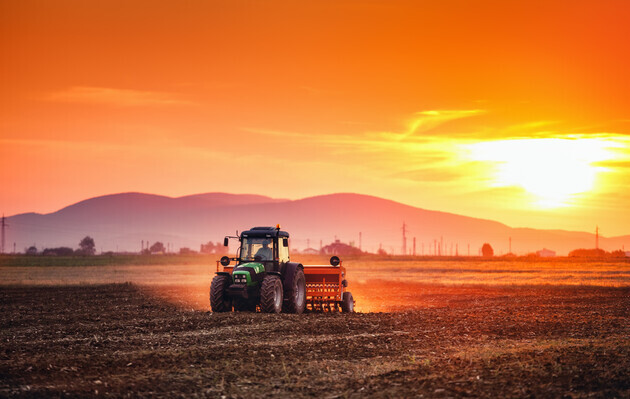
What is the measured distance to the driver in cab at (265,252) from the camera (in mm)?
28375

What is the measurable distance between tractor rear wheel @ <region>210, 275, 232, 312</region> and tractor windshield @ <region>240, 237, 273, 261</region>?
1225mm

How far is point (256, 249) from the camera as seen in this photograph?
93.8 feet

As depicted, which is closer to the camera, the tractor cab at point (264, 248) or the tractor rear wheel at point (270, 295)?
the tractor rear wheel at point (270, 295)

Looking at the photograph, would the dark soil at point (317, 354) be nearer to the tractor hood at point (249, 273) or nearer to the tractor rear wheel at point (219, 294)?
the tractor rear wheel at point (219, 294)

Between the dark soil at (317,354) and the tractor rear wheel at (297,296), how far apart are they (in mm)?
1178

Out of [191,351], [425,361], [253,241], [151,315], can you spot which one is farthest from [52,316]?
[425,361]

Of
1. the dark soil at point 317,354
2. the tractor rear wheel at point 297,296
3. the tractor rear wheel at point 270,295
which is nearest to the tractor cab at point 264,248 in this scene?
the tractor rear wheel at point 297,296

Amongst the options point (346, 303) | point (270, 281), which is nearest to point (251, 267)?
point (270, 281)

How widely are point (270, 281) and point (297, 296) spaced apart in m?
2.10

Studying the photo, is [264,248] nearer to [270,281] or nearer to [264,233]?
[264,233]

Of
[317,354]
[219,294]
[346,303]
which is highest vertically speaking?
[219,294]

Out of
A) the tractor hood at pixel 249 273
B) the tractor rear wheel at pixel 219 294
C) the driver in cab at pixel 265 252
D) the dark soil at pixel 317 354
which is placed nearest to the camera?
the dark soil at pixel 317 354

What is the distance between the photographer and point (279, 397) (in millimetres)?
14109

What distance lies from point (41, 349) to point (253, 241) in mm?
10523
